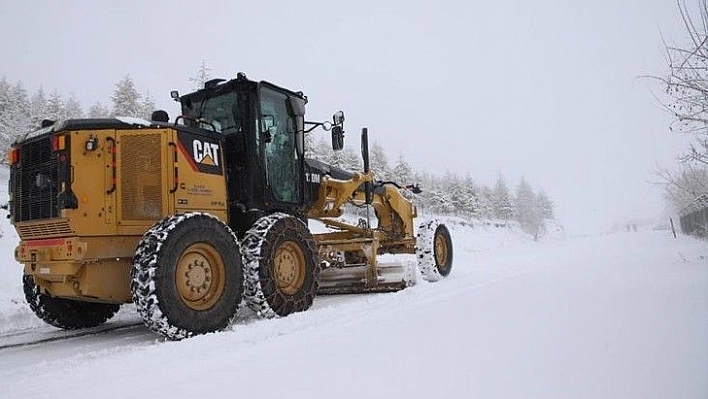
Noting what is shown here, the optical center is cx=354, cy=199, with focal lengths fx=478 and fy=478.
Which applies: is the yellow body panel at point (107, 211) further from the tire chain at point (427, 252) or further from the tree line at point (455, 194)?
the tree line at point (455, 194)

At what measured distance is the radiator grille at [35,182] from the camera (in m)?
5.25

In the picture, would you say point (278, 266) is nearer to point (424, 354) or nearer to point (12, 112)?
point (424, 354)

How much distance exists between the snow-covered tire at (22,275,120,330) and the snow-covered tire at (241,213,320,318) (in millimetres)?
2445

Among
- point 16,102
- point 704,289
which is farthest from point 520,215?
point 704,289

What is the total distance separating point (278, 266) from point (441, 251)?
5252 millimetres

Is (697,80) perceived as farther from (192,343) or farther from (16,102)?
(16,102)


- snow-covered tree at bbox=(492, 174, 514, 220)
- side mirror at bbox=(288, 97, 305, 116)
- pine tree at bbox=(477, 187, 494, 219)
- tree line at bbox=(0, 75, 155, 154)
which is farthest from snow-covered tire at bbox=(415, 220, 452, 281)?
snow-covered tree at bbox=(492, 174, 514, 220)

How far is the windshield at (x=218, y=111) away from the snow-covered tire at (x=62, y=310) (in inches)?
114

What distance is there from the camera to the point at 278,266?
6426 mm

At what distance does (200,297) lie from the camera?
17.5 feet

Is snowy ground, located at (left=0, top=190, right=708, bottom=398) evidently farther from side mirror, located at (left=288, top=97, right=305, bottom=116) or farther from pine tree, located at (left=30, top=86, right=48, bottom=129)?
pine tree, located at (left=30, top=86, right=48, bottom=129)

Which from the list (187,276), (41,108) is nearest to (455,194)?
(41,108)

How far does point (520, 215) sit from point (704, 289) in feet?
229

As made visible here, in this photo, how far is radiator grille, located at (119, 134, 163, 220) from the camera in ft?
18.1
